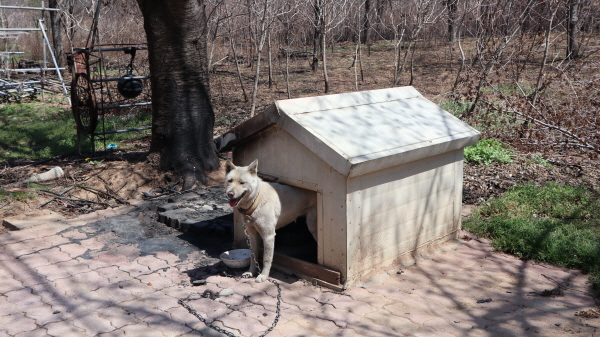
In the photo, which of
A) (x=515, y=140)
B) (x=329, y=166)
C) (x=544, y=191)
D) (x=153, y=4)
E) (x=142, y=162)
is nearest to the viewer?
(x=329, y=166)

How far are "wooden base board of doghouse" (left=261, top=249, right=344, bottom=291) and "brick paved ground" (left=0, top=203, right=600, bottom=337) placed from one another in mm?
94

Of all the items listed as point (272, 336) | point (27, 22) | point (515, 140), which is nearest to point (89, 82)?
point (272, 336)

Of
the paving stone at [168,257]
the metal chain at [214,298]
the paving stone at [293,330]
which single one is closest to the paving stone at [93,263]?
the paving stone at [168,257]

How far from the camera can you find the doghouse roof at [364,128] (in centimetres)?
461

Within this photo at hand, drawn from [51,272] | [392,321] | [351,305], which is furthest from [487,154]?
[51,272]

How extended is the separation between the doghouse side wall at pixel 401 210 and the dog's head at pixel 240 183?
0.90 meters

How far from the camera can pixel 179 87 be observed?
806cm

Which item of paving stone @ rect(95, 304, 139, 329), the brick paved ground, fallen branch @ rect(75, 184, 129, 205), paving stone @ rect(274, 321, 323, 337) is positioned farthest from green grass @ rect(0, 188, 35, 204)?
paving stone @ rect(274, 321, 323, 337)

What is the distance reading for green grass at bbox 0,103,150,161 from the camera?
1084 centimetres

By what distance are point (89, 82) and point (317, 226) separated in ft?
20.7

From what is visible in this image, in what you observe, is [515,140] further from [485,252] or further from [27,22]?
[27,22]

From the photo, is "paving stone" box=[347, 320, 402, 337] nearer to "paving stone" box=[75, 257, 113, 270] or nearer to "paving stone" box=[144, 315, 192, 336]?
"paving stone" box=[144, 315, 192, 336]

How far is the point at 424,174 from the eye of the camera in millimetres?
5465

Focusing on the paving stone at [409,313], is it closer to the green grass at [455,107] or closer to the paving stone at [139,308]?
the paving stone at [139,308]
